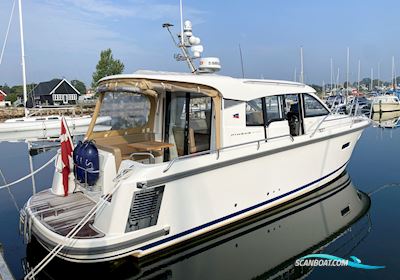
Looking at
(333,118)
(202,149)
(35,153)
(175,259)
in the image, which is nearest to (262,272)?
(175,259)

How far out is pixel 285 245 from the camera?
539cm

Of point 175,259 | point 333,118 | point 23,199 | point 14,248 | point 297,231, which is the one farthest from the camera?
point 333,118

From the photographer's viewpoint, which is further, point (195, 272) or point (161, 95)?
point (161, 95)

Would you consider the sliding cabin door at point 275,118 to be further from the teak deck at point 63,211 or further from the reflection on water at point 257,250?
the teak deck at point 63,211

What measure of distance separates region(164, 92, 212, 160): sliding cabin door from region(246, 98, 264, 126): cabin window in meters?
0.68

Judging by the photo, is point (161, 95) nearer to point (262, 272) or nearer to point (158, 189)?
point (158, 189)

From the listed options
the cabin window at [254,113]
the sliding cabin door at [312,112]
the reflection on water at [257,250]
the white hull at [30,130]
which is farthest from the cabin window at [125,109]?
the white hull at [30,130]

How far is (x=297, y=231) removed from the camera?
5832 mm

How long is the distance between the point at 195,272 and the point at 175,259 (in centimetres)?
39

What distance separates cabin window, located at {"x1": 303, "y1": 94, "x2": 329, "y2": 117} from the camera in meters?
7.21

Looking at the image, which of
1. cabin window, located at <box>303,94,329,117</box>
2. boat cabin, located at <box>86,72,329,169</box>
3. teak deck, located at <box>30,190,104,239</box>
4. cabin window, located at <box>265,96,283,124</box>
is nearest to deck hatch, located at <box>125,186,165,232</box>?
teak deck, located at <box>30,190,104,239</box>

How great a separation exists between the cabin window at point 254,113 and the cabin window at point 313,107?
1457mm

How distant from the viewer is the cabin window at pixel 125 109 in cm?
632

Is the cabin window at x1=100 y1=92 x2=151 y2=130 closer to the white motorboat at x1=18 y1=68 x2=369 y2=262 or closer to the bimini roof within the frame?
the white motorboat at x1=18 y1=68 x2=369 y2=262
